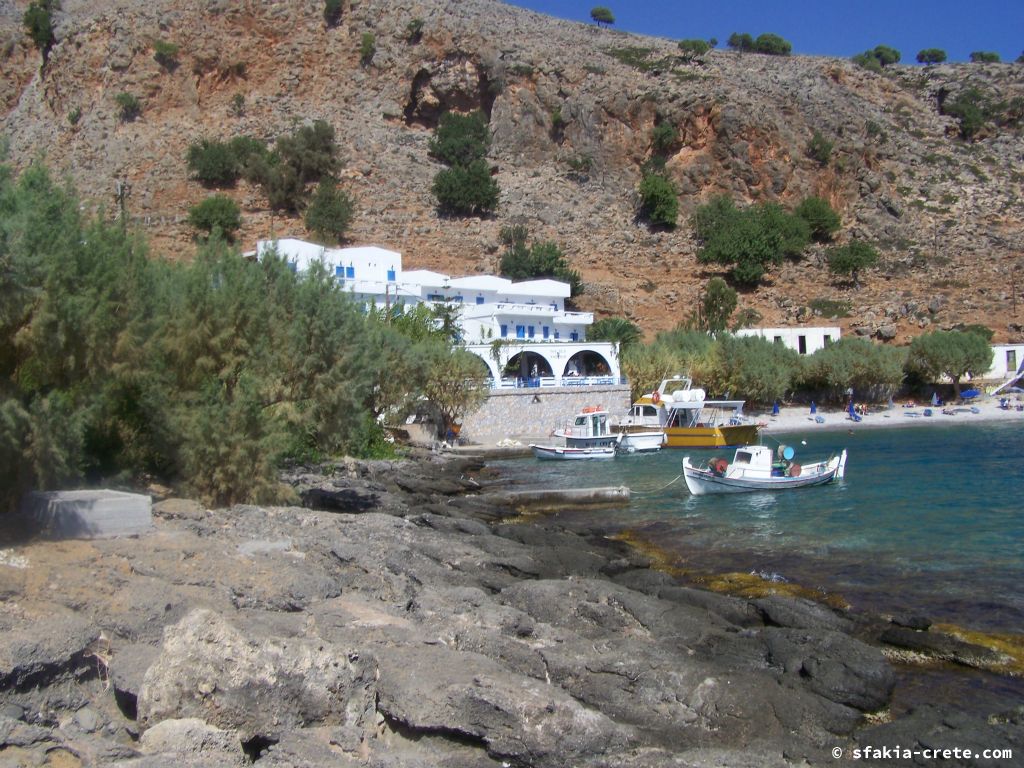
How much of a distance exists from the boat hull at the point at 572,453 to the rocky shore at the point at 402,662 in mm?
25045

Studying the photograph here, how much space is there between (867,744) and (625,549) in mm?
10664

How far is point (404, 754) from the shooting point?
7703mm

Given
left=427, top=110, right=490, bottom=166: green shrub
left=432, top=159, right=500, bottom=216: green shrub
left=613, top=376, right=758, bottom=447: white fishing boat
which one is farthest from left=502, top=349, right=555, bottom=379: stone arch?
left=427, top=110, right=490, bottom=166: green shrub

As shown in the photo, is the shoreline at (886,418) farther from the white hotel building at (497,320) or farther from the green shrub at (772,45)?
the green shrub at (772,45)

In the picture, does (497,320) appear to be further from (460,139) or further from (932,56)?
(932,56)

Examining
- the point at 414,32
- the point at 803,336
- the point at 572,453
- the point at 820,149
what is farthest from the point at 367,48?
the point at 572,453

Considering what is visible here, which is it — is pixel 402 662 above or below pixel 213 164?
below

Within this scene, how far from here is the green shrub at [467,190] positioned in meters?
83.1

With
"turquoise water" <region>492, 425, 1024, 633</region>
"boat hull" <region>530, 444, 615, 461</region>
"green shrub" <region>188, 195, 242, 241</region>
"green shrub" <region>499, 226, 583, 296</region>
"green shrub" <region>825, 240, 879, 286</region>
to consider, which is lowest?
"turquoise water" <region>492, 425, 1024, 633</region>

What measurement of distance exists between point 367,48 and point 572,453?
216 ft

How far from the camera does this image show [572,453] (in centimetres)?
4194

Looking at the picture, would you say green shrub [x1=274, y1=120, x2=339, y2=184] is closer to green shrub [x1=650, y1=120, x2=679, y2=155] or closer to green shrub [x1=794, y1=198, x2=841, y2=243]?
green shrub [x1=650, y1=120, x2=679, y2=155]

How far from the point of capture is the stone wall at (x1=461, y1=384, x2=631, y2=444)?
161 feet

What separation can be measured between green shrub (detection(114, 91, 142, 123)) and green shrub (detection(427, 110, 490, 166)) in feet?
88.7
